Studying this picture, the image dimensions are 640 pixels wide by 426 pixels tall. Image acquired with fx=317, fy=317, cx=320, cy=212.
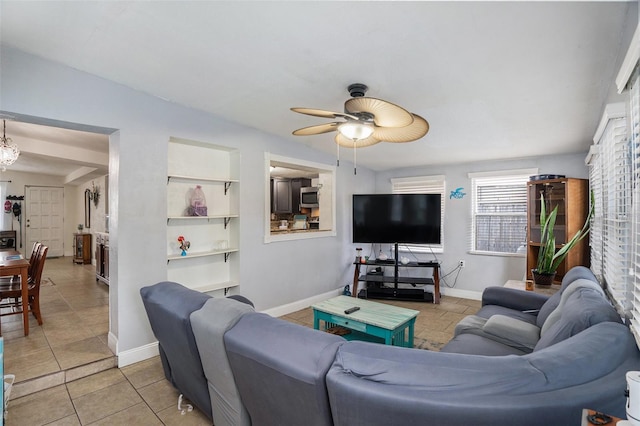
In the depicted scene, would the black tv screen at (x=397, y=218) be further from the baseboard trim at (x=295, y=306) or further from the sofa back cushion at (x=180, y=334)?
the sofa back cushion at (x=180, y=334)

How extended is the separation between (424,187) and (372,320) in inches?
136

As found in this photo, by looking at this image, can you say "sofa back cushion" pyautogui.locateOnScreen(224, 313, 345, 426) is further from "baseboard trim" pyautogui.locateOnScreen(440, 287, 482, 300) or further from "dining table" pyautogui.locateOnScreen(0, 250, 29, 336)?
"baseboard trim" pyautogui.locateOnScreen(440, 287, 482, 300)

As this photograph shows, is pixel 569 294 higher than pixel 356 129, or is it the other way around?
pixel 356 129

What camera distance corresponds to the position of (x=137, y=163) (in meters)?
2.97

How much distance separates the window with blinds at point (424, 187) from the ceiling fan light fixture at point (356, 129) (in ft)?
10.9

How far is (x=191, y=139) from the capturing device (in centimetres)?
337

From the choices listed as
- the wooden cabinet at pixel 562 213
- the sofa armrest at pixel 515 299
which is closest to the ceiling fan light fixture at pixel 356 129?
the sofa armrest at pixel 515 299

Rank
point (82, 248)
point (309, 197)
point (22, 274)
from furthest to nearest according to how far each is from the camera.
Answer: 1. point (82, 248)
2. point (309, 197)
3. point (22, 274)

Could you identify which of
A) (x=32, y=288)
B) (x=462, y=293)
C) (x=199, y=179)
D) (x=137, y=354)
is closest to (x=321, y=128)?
(x=199, y=179)

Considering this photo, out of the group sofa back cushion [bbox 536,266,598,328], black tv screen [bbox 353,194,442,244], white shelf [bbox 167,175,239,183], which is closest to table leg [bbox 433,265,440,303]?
black tv screen [bbox 353,194,442,244]

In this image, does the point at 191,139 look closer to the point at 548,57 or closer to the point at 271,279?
the point at 271,279

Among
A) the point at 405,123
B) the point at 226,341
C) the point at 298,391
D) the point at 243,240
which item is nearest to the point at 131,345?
the point at 243,240

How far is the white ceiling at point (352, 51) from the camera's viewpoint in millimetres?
1766

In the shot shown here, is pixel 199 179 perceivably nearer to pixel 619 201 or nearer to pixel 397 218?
pixel 397 218
